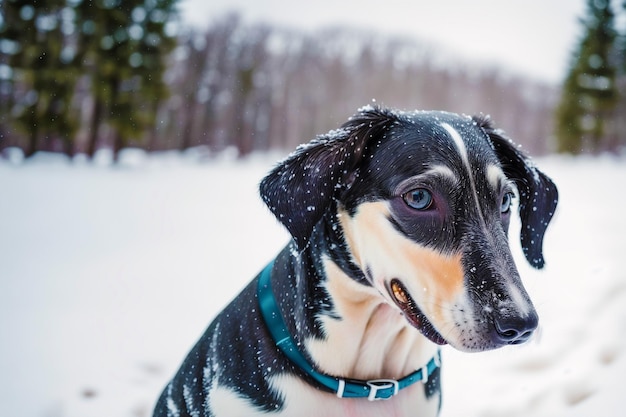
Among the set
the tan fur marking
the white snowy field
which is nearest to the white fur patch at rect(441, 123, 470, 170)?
the tan fur marking

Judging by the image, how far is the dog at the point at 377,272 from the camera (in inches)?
74.2

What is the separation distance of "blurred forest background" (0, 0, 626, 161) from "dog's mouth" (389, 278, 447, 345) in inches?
87.7

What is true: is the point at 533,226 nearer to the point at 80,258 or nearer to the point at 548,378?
the point at 548,378

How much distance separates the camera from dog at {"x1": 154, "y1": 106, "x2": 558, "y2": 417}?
1886 mm

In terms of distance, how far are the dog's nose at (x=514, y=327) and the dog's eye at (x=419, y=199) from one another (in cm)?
50

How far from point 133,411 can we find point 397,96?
134ft

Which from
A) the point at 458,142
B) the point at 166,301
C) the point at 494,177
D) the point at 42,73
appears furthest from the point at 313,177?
the point at 42,73

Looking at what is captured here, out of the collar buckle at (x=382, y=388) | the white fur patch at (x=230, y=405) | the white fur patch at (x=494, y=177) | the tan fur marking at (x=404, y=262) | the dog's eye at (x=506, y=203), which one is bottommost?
the white fur patch at (x=230, y=405)

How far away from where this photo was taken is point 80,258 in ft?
27.4

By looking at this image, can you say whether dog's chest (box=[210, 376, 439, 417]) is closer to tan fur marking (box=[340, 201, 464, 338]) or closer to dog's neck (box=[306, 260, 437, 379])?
dog's neck (box=[306, 260, 437, 379])

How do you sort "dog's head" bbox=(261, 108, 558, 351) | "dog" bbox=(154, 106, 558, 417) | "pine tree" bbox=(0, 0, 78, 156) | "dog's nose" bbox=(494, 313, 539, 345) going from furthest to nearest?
"pine tree" bbox=(0, 0, 78, 156)
"dog" bbox=(154, 106, 558, 417)
"dog's head" bbox=(261, 108, 558, 351)
"dog's nose" bbox=(494, 313, 539, 345)

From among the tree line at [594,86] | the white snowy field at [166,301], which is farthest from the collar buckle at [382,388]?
the tree line at [594,86]

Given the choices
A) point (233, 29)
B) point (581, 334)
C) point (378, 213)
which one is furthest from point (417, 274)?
point (233, 29)

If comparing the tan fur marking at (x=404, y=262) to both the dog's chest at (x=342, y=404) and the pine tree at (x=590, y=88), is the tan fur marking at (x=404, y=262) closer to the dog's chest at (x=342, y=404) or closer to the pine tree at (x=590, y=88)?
the dog's chest at (x=342, y=404)
